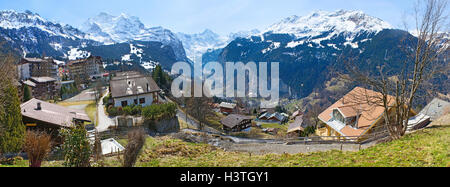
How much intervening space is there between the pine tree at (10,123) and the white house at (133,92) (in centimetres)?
1975

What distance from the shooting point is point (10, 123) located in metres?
17.1

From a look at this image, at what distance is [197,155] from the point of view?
65.5 feet

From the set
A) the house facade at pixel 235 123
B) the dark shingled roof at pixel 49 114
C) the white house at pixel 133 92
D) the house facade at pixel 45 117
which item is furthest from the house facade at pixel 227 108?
the house facade at pixel 45 117

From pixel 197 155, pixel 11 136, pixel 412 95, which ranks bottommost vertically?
pixel 197 155

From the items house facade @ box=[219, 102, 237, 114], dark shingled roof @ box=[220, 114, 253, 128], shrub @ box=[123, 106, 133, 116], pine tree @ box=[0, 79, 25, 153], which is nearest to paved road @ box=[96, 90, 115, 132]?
shrub @ box=[123, 106, 133, 116]

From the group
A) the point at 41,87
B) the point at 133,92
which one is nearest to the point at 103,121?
the point at 133,92

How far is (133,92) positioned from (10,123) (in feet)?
74.6

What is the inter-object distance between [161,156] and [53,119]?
11.6m

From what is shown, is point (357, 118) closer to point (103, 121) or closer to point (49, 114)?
point (49, 114)

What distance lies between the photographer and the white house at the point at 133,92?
127ft

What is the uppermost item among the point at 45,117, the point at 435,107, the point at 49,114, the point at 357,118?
the point at 49,114

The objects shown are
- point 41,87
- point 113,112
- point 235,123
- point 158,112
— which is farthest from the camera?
point 41,87
